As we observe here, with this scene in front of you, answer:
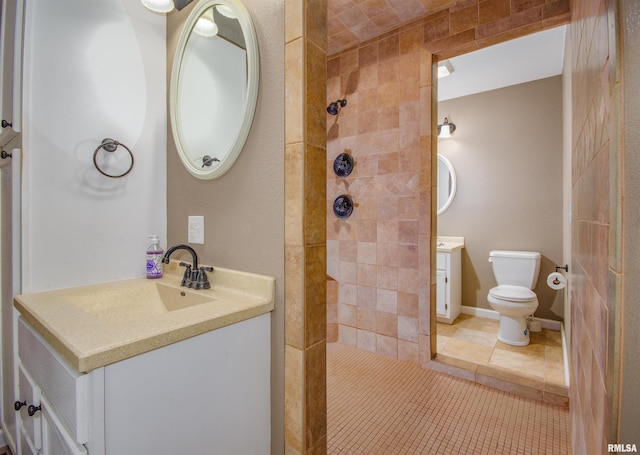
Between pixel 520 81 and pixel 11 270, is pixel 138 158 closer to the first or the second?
pixel 11 270

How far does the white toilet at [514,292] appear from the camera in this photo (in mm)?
2475

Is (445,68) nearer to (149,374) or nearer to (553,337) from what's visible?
(553,337)

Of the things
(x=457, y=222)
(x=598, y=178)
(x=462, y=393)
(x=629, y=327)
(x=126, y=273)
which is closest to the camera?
(x=629, y=327)

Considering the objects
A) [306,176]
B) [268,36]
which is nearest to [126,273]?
[306,176]

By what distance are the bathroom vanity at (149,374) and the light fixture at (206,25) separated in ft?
3.30

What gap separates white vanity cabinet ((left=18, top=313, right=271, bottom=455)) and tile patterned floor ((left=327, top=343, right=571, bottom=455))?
748 mm

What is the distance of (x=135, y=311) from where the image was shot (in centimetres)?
119

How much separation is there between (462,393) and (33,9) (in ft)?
9.34

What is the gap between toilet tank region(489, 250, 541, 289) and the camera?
2.87m

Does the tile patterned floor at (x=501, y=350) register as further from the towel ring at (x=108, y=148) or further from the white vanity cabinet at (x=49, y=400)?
the towel ring at (x=108, y=148)

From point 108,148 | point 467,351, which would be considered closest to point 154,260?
point 108,148

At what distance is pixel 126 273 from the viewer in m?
1.37

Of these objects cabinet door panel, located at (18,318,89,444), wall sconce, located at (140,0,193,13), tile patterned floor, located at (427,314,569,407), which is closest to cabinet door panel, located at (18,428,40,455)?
cabinet door panel, located at (18,318,89,444)

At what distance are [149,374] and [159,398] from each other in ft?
0.24
